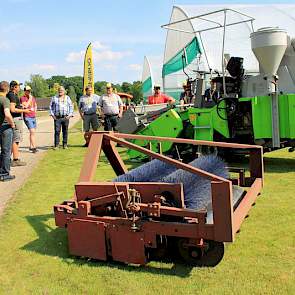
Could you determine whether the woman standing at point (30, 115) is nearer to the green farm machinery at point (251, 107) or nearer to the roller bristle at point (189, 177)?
the green farm machinery at point (251, 107)

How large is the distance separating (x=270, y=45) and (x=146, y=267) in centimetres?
509

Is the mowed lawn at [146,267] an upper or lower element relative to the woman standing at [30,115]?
lower

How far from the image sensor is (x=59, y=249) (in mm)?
4320

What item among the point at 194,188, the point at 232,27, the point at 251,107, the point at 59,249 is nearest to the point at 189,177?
the point at 194,188

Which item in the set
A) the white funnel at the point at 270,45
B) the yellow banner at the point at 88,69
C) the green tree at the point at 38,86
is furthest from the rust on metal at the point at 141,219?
the green tree at the point at 38,86

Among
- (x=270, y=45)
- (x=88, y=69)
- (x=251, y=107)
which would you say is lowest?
(x=251, y=107)

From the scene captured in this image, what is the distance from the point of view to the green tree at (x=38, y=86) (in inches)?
4587

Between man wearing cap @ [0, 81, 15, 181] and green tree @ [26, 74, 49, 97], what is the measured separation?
11113 centimetres

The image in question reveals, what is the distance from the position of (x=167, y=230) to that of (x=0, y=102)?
4.82 m

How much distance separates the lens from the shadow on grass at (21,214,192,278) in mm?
3734

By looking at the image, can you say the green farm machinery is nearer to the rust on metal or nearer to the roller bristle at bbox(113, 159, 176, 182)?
the roller bristle at bbox(113, 159, 176, 182)

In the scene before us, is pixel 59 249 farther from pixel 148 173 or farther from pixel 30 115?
pixel 30 115

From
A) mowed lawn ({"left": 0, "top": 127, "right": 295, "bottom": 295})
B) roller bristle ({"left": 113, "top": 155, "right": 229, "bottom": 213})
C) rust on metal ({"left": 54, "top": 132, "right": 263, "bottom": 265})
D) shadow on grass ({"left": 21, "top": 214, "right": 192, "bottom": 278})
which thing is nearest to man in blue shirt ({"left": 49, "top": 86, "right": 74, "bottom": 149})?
mowed lawn ({"left": 0, "top": 127, "right": 295, "bottom": 295})

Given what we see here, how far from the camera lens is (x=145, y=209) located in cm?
378
